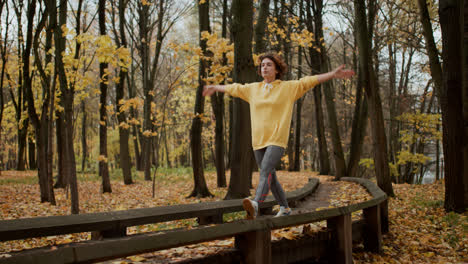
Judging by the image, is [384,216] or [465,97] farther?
[465,97]

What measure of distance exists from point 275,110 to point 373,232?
2691 mm

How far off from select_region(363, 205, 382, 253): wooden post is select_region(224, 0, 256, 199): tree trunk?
335 cm

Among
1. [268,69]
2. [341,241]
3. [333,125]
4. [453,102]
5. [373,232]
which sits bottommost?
[373,232]

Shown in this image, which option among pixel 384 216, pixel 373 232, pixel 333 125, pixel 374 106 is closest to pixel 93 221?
pixel 373 232

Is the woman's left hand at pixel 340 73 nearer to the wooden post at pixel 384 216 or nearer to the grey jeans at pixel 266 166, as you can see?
the grey jeans at pixel 266 166

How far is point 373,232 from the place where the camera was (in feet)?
16.6

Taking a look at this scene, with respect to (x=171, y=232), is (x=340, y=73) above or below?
above

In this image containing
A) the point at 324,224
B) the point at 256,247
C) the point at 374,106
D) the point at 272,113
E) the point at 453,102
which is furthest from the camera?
the point at 374,106

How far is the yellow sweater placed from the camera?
3814 millimetres

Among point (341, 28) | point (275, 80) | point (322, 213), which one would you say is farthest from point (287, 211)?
point (341, 28)

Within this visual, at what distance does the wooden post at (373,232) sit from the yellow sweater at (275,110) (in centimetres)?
228

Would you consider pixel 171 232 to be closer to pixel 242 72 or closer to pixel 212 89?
pixel 212 89

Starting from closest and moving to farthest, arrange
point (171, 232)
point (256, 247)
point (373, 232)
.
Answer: point (171, 232) < point (256, 247) < point (373, 232)

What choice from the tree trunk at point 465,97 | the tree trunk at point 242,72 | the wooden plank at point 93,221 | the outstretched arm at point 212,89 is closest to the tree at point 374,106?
the tree trunk at point 465,97
